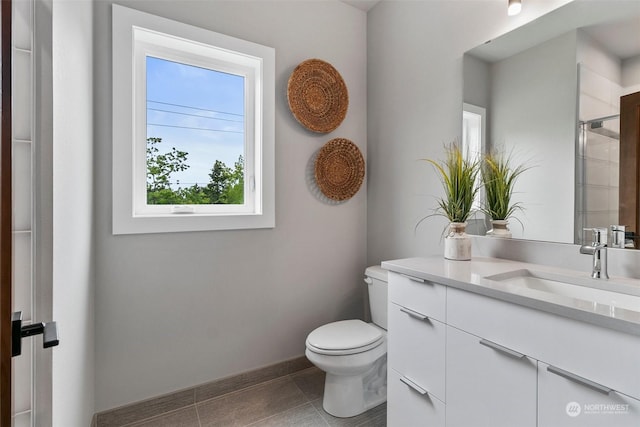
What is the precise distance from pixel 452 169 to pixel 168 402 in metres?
1.92

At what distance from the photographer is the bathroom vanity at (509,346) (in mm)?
724

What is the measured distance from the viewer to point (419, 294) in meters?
1.22

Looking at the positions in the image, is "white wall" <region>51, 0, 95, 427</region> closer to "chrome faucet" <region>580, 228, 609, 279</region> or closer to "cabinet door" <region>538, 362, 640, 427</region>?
"cabinet door" <region>538, 362, 640, 427</region>

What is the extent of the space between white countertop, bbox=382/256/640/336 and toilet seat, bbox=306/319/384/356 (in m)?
0.49

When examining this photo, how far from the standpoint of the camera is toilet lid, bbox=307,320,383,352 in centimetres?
156

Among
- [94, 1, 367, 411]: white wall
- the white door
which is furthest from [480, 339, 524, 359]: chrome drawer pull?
[94, 1, 367, 411]: white wall

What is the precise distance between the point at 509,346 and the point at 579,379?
0.17 meters

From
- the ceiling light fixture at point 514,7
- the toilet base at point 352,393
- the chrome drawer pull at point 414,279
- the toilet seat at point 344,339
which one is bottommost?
the toilet base at point 352,393

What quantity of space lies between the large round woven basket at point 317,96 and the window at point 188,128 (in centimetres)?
17

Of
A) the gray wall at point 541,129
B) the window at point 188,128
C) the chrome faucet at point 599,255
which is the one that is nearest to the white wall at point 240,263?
the window at point 188,128

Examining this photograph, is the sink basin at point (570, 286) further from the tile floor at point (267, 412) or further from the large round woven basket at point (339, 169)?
the large round woven basket at point (339, 169)

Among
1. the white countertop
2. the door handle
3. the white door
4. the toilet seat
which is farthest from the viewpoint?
the toilet seat

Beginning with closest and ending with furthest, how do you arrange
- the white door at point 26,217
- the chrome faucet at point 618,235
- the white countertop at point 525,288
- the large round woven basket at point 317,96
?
the white door at point 26,217
the white countertop at point 525,288
the chrome faucet at point 618,235
the large round woven basket at point 317,96

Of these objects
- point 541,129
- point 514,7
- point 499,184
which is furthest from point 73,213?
point 514,7
